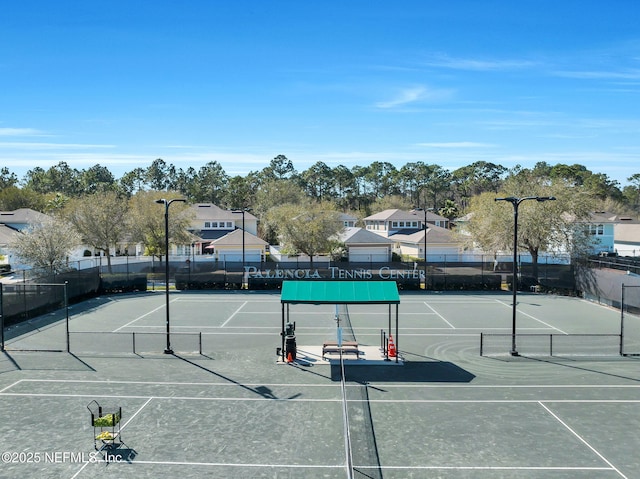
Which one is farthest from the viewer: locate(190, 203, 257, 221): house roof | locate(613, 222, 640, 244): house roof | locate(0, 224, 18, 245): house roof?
locate(190, 203, 257, 221): house roof

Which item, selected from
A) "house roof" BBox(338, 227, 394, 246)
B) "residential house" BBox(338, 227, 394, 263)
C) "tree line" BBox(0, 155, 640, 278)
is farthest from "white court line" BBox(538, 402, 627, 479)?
"house roof" BBox(338, 227, 394, 246)

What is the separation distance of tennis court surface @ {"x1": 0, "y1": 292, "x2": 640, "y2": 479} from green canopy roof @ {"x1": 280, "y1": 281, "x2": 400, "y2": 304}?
105 inches

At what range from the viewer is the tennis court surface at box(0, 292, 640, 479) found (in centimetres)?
1411

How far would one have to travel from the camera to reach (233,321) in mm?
33750

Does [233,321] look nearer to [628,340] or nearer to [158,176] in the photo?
[628,340]

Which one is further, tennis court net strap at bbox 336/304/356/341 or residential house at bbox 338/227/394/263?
residential house at bbox 338/227/394/263

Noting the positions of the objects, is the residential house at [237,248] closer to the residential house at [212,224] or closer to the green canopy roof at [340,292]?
the residential house at [212,224]

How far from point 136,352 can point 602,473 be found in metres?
19.8

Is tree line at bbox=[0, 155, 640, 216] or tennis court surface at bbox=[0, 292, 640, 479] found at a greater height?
tree line at bbox=[0, 155, 640, 216]

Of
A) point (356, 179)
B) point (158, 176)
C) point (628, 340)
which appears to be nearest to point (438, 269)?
point (628, 340)

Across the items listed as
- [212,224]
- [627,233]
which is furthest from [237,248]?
[627,233]

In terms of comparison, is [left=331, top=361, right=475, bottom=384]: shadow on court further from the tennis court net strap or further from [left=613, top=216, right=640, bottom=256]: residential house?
[left=613, top=216, right=640, bottom=256]: residential house

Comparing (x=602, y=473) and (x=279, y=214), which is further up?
(x=279, y=214)

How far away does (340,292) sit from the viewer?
81.1 feet
